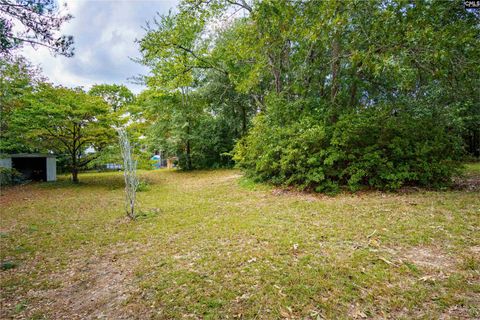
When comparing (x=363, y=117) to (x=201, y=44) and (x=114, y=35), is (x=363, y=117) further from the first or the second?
(x=201, y=44)

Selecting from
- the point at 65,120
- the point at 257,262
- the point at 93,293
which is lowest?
the point at 93,293

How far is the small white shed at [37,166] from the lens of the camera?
11.1 m

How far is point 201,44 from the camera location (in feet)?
38.1

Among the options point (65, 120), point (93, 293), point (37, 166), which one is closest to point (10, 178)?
point (37, 166)

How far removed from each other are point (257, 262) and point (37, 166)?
14007 mm

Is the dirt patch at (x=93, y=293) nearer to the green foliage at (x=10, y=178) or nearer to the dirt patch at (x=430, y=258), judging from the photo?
the dirt patch at (x=430, y=258)

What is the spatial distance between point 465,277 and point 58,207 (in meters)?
7.99

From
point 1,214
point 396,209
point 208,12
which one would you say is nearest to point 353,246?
point 396,209

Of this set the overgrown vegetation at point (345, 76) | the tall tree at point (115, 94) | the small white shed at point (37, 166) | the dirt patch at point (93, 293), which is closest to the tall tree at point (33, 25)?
the dirt patch at point (93, 293)

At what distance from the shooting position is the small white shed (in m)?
11.1

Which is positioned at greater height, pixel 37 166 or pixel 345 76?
pixel 345 76

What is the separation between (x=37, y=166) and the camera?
38.4 ft

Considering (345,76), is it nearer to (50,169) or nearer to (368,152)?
(368,152)

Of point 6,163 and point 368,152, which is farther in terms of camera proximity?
point 6,163
